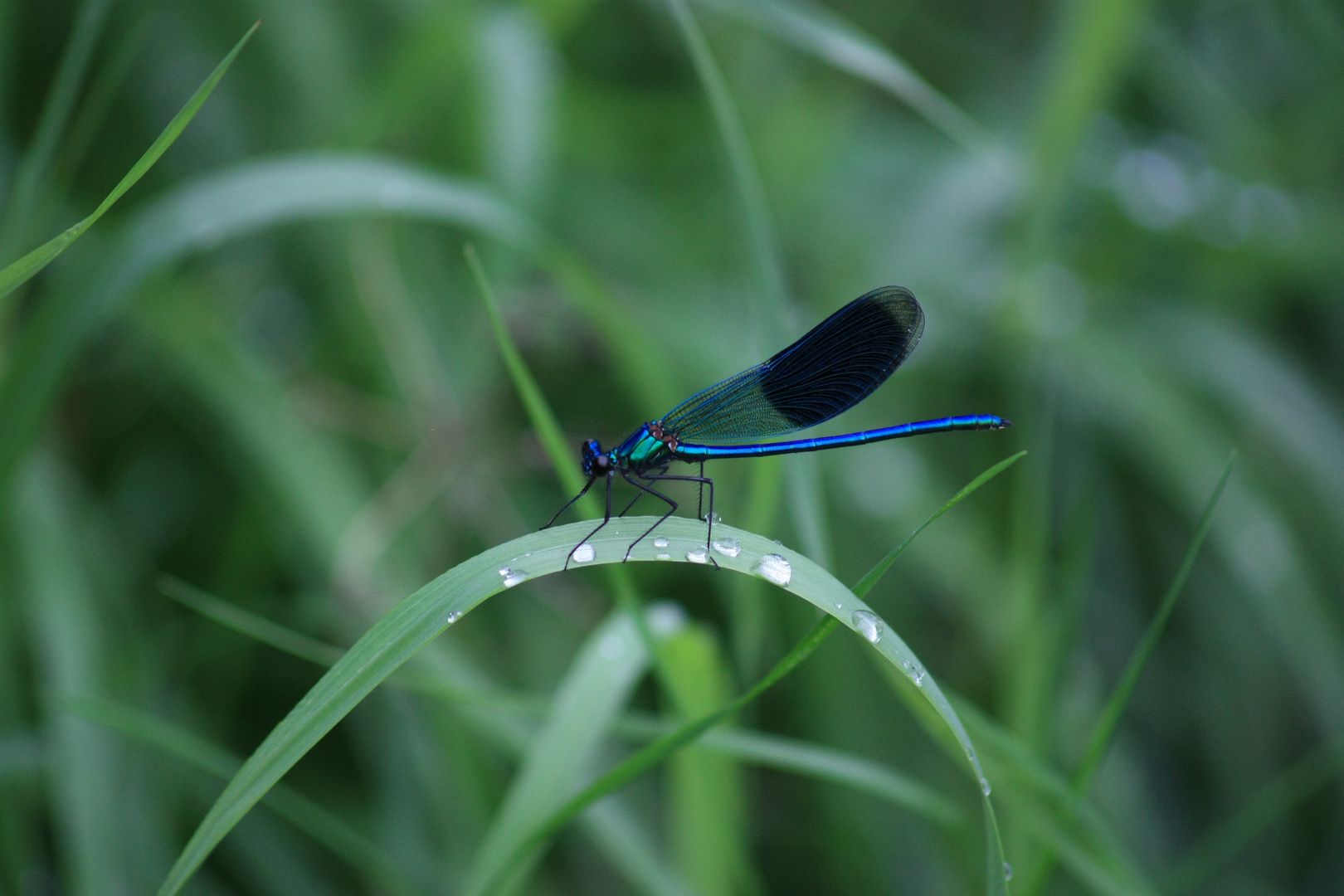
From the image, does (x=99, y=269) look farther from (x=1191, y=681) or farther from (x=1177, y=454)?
(x=1191, y=681)

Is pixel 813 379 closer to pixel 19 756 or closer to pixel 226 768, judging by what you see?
pixel 226 768

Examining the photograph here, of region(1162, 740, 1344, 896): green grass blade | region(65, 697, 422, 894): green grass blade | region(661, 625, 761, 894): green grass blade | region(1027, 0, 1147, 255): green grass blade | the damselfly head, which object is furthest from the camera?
region(1027, 0, 1147, 255): green grass blade

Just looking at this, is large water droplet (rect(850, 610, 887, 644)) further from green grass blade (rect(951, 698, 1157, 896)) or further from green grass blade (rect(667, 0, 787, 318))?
green grass blade (rect(667, 0, 787, 318))

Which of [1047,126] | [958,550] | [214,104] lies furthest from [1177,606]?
[214,104]

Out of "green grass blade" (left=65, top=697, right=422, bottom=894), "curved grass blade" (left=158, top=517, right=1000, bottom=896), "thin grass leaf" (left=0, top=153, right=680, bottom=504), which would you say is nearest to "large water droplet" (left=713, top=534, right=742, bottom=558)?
"curved grass blade" (left=158, top=517, right=1000, bottom=896)

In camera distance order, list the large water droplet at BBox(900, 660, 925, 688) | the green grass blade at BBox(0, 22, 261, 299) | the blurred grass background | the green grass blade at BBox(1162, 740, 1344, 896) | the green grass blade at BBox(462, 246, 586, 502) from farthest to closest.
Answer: the blurred grass background < the green grass blade at BBox(1162, 740, 1344, 896) < the green grass blade at BBox(462, 246, 586, 502) < the large water droplet at BBox(900, 660, 925, 688) < the green grass blade at BBox(0, 22, 261, 299)

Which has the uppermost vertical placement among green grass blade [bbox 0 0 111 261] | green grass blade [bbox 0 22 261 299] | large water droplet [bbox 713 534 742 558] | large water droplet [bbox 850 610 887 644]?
green grass blade [bbox 0 0 111 261]

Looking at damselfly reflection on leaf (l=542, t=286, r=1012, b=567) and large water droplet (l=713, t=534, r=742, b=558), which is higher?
damselfly reflection on leaf (l=542, t=286, r=1012, b=567)
